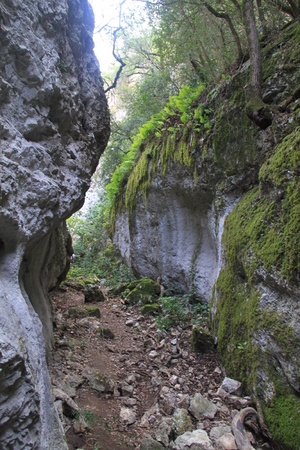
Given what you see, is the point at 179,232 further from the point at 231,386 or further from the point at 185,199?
the point at 231,386

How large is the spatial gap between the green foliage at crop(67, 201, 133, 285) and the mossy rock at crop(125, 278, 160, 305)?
7.44 ft

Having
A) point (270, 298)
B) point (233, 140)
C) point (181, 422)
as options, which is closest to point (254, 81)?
point (233, 140)

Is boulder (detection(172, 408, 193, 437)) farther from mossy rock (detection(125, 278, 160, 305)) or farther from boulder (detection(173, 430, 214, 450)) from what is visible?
mossy rock (detection(125, 278, 160, 305))

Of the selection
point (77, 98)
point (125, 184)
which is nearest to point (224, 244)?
point (77, 98)

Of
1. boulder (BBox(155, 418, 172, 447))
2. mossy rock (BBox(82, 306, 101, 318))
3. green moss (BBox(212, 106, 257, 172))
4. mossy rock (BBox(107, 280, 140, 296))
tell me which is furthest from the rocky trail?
green moss (BBox(212, 106, 257, 172))

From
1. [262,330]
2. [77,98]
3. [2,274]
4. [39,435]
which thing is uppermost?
[77,98]

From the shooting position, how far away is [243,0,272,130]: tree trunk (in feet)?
16.3

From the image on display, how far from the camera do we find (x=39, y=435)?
225 cm

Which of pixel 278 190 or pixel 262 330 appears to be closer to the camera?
pixel 262 330

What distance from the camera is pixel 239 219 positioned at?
4.94m

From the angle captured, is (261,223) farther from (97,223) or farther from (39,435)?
(97,223)

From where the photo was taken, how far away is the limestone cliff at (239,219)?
3.24m

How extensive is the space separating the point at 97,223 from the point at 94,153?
1042 cm

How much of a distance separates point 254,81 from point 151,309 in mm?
5693
